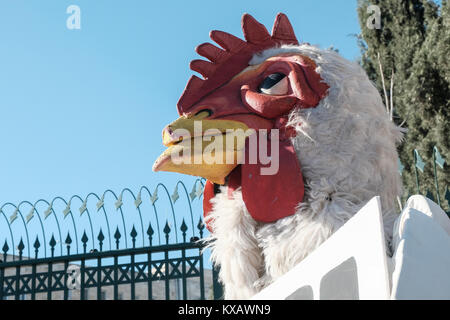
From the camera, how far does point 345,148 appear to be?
188 centimetres

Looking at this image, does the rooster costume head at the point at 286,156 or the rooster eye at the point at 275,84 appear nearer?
the rooster costume head at the point at 286,156

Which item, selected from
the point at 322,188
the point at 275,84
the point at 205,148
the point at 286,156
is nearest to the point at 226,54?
the point at 275,84

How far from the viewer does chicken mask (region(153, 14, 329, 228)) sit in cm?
188

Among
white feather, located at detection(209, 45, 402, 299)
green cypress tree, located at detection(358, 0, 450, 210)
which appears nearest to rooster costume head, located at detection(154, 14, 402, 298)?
white feather, located at detection(209, 45, 402, 299)

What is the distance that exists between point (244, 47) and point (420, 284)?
1371 mm

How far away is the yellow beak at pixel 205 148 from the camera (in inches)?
78.4

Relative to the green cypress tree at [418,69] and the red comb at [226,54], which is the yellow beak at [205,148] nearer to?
the red comb at [226,54]

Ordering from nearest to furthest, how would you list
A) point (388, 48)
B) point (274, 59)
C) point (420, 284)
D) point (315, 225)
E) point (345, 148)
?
1. point (420, 284)
2. point (315, 225)
3. point (345, 148)
4. point (274, 59)
5. point (388, 48)

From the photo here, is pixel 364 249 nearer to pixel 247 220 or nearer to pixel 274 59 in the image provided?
pixel 247 220

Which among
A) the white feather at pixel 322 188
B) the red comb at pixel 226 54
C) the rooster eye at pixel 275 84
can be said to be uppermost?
Answer: the red comb at pixel 226 54

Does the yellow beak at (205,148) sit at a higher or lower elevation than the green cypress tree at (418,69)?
lower

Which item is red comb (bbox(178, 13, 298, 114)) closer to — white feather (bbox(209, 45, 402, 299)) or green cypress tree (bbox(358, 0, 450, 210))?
white feather (bbox(209, 45, 402, 299))

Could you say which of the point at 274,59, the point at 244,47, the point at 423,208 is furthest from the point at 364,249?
the point at 244,47

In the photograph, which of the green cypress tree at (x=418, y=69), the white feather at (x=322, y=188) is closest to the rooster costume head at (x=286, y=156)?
the white feather at (x=322, y=188)
